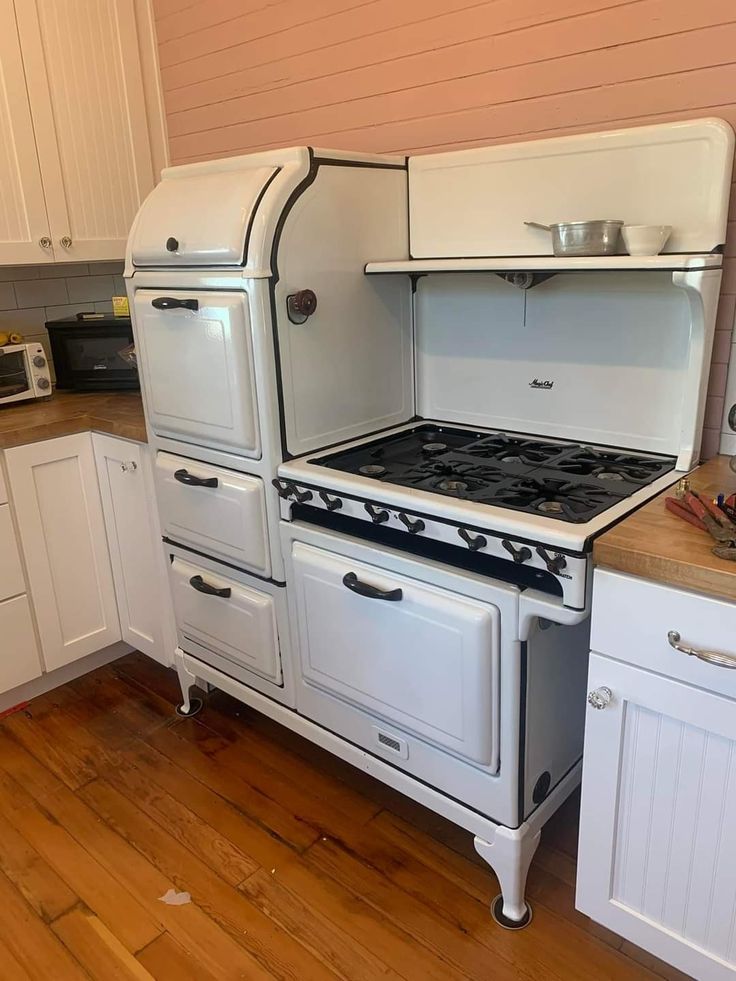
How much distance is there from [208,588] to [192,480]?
0.31 meters

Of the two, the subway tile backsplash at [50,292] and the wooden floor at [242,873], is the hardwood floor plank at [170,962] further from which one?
the subway tile backsplash at [50,292]

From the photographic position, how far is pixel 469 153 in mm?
1873

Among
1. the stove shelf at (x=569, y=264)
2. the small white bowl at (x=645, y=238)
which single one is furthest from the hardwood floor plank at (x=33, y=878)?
the small white bowl at (x=645, y=238)

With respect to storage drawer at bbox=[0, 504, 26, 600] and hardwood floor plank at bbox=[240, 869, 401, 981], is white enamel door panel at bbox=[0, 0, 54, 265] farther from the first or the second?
hardwood floor plank at bbox=[240, 869, 401, 981]

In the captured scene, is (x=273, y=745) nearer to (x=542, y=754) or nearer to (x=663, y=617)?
(x=542, y=754)

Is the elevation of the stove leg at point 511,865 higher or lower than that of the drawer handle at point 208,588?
lower

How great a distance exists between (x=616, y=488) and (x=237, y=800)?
1297 mm

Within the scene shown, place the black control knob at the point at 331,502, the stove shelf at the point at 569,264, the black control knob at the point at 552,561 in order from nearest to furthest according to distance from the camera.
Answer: the black control knob at the point at 552,561 < the stove shelf at the point at 569,264 < the black control knob at the point at 331,502

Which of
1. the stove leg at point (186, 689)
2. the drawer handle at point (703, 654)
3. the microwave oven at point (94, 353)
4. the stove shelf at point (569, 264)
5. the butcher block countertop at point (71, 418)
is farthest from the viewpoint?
the microwave oven at point (94, 353)

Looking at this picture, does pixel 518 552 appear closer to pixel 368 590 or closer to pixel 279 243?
pixel 368 590

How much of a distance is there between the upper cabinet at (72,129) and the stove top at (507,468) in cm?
141

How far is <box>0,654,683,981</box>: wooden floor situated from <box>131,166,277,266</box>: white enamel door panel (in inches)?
54.6

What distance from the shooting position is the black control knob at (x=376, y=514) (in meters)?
1.61

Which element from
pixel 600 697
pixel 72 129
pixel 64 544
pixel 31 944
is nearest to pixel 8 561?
pixel 64 544
